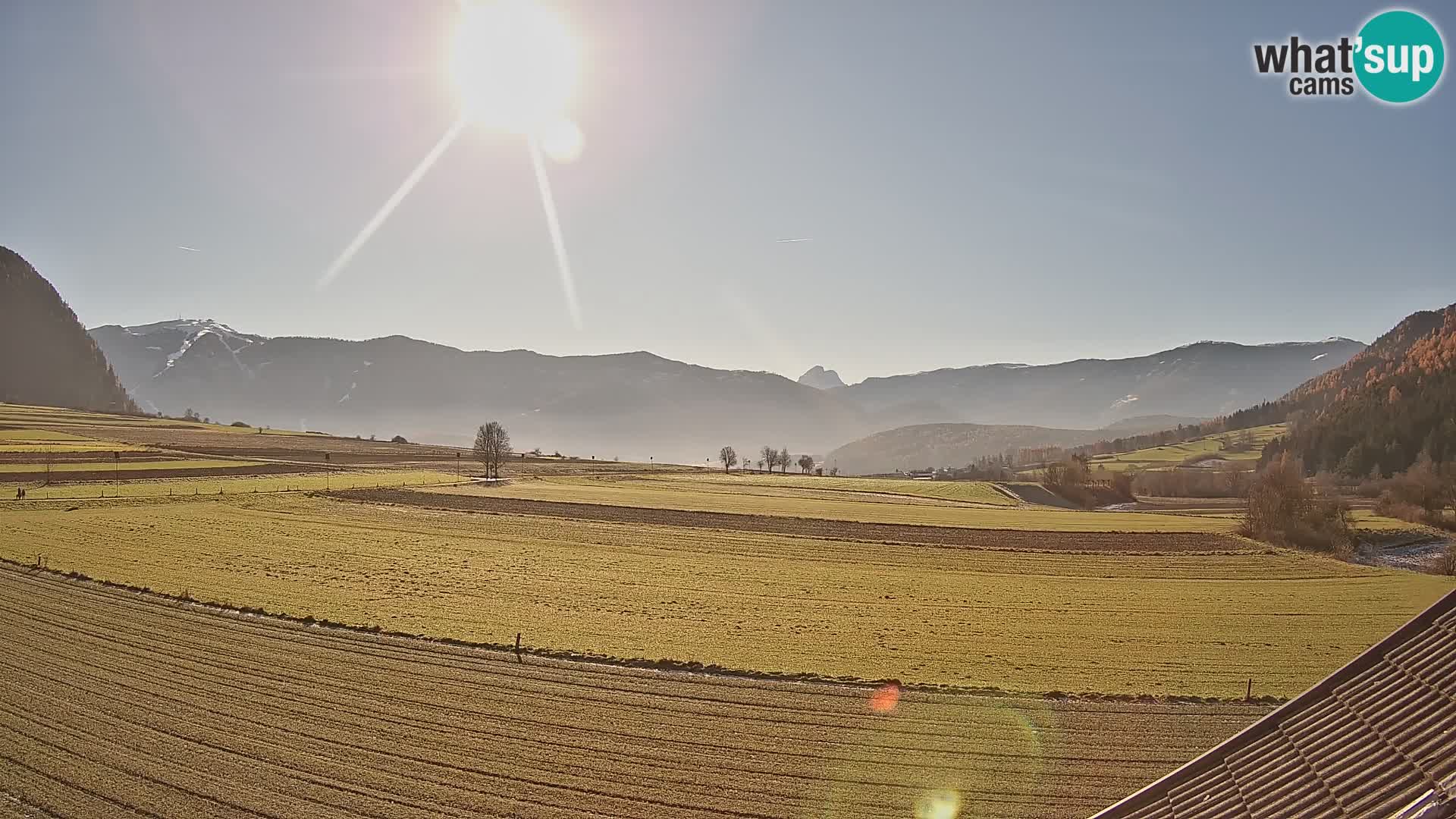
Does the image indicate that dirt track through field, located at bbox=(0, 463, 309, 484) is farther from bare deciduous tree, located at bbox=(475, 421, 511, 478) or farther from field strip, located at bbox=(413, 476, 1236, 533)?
field strip, located at bbox=(413, 476, 1236, 533)

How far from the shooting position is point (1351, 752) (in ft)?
20.8

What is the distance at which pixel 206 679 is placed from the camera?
74.2 feet

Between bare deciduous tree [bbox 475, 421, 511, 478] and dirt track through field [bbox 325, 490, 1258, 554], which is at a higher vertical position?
bare deciduous tree [bbox 475, 421, 511, 478]

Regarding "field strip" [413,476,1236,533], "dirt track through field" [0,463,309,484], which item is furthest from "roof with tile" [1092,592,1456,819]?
"dirt track through field" [0,463,309,484]

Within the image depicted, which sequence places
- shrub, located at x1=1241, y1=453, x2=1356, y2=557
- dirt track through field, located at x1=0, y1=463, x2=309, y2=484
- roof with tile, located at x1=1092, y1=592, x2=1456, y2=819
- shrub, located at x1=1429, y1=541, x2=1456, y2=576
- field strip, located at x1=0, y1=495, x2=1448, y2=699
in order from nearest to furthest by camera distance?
roof with tile, located at x1=1092, y1=592, x2=1456, y2=819 → field strip, located at x1=0, y1=495, x2=1448, y2=699 → shrub, located at x1=1429, y1=541, x2=1456, y2=576 → shrub, located at x1=1241, y1=453, x2=1356, y2=557 → dirt track through field, located at x1=0, y1=463, x2=309, y2=484

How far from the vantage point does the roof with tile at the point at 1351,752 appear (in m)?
5.72

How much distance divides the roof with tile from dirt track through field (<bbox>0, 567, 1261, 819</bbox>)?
33.1 ft

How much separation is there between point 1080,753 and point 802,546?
38.4 metres

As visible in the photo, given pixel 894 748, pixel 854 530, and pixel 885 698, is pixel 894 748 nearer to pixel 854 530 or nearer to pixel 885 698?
pixel 885 698

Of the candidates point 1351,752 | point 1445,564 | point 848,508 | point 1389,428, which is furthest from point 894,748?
point 1389,428

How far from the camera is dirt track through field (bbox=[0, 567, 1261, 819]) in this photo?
16.0 metres

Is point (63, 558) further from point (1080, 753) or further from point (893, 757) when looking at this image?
point (1080, 753)

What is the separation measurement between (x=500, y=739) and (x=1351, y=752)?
1773 centimetres

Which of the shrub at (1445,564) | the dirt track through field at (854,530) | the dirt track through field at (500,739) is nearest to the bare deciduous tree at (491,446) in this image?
the dirt track through field at (854,530)
